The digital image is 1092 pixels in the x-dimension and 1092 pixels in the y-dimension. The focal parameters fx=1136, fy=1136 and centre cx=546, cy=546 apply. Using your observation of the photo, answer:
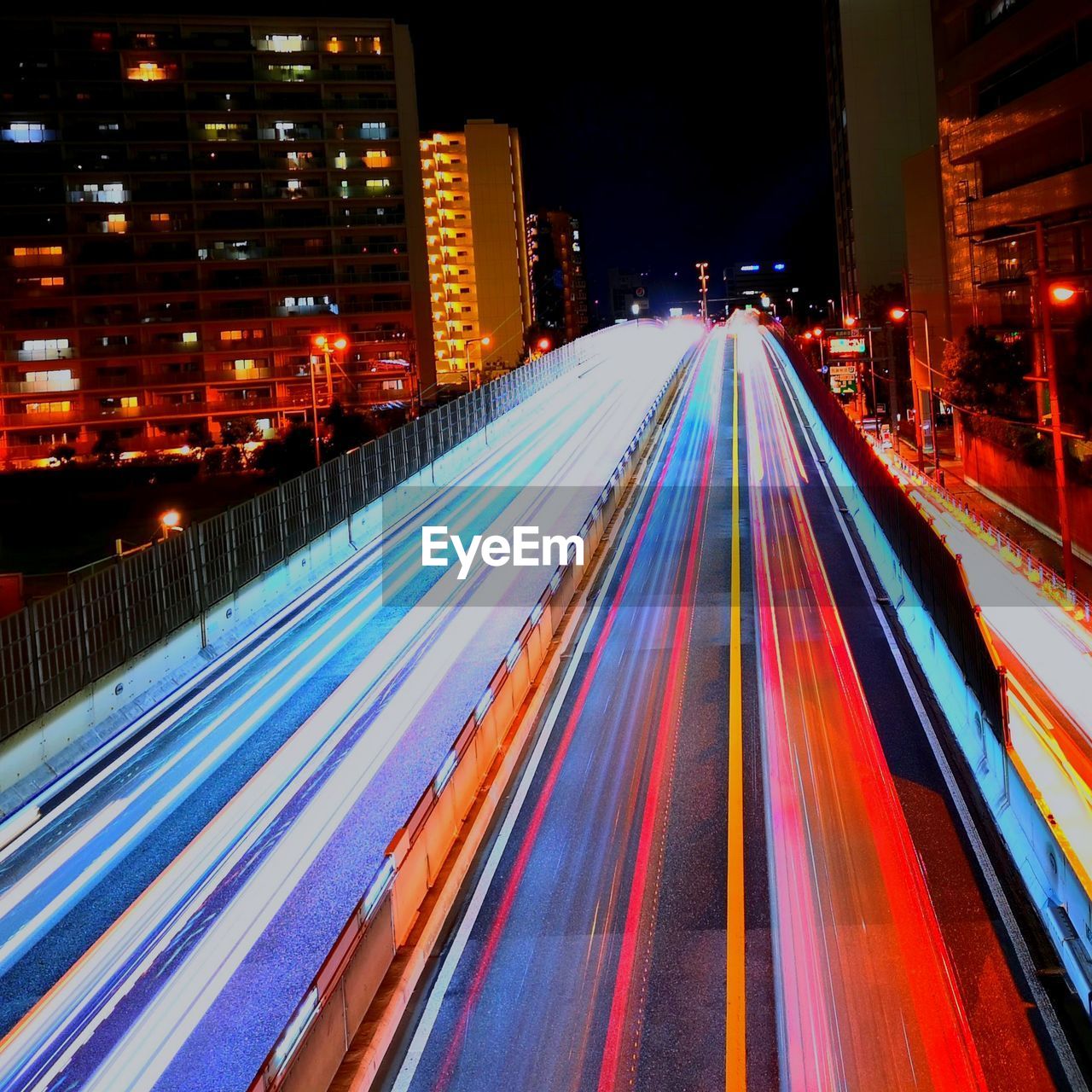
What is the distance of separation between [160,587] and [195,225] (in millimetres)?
66387

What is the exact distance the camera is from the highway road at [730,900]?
28.5 ft

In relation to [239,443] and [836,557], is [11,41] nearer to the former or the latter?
[239,443]

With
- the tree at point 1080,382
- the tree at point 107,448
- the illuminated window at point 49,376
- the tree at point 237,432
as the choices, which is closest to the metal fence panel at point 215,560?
the tree at point 1080,382

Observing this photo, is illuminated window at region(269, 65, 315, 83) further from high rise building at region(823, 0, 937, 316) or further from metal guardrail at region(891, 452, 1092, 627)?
metal guardrail at region(891, 452, 1092, 627)

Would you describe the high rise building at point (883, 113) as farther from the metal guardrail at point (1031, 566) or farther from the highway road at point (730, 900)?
the highway road at point (730, 900)

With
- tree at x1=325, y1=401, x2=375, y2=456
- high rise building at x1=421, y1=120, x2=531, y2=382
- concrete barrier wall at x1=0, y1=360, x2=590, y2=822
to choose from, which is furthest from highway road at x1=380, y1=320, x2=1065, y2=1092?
high rise building at x1=421, y1=120, x2=531, y2=382

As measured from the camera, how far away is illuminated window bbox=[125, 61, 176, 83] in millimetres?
77750

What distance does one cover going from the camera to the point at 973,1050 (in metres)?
8.59

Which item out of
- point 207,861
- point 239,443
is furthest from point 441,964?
point 239,443

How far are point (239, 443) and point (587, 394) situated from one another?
23964 millimetres

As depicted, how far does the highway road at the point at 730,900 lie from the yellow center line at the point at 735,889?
0.10 feet

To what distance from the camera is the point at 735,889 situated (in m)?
11.2

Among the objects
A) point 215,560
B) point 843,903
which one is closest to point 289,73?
point 215,560

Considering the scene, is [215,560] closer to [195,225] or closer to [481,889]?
[481,889]
